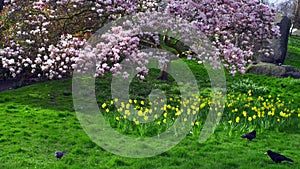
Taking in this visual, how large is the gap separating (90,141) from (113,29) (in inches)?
119

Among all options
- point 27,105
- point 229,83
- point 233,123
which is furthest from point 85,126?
point 229,83

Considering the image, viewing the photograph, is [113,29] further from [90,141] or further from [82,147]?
[82,147]

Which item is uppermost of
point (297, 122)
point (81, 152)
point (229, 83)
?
point (229, 83)

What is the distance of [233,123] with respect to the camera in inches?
452

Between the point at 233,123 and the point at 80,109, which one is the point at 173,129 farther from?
the point at 80,109

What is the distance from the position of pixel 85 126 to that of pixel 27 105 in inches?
140

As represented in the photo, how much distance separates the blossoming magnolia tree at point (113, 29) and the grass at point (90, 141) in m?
1.59

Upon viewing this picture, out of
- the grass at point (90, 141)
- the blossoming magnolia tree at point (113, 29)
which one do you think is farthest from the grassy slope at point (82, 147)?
the blossoming magnolia tree at point (113, 29)

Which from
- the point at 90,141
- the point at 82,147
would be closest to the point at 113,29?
the point at 90,141

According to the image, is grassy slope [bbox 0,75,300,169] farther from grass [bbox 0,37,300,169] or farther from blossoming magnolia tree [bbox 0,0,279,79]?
blossoming magnolia tree [bbox 0,0,279,79]

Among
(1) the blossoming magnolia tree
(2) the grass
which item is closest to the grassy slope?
(2) the grass

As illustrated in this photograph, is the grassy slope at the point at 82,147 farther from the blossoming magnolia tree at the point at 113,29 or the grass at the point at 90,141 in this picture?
the blossoming magnolia tree at the point at 113,29

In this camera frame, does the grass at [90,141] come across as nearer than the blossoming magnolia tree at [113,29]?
Yes

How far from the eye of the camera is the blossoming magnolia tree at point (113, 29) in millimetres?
9664
